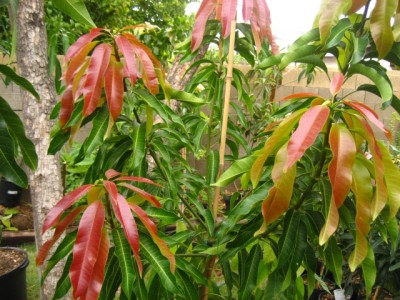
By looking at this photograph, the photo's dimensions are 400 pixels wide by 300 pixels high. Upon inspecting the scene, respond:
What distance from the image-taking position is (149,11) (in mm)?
5852

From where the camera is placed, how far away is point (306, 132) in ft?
2.17

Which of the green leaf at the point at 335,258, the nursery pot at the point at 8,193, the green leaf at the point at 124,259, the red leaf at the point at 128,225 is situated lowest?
the nursery pot at the point at 8,193

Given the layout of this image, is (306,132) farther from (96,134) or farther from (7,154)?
(7,154)

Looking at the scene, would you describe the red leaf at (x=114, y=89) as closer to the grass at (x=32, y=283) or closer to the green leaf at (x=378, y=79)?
the green leaf at (x=378, y=79)

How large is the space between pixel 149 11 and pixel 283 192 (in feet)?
18.6

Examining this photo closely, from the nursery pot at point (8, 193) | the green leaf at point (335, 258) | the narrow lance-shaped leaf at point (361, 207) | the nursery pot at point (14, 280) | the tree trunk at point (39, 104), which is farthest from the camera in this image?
the nursery pot at point (8, 193)

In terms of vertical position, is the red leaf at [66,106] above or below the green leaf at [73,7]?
below

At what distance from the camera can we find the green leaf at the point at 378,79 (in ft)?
2.81

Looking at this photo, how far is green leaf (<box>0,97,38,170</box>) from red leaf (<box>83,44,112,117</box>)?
0.60ft

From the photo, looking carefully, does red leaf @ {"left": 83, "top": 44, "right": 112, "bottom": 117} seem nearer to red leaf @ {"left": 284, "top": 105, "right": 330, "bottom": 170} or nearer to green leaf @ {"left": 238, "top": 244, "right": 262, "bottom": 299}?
red leaf @ {"left": 284, "top": 105, "right": 330, "bottom": 170}

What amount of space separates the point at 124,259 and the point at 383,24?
0.82m

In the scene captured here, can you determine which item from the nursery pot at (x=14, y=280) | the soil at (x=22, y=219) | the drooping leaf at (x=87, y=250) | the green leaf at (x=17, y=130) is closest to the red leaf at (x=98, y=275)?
the drooping leaf at (x=87, y=250)

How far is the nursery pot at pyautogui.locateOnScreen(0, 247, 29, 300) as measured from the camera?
206cm

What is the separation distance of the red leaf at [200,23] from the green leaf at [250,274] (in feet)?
2.00
